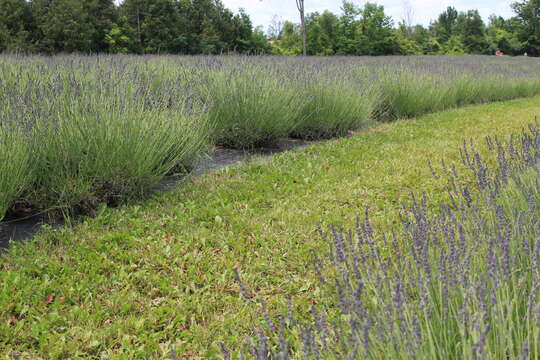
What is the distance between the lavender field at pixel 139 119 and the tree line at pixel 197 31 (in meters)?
3.37

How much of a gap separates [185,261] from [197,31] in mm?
23910

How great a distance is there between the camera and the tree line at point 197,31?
60.6 feet

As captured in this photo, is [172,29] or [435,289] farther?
[172,29]

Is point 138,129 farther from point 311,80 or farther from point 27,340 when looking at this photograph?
point 311,80

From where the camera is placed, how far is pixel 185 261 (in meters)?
2.90

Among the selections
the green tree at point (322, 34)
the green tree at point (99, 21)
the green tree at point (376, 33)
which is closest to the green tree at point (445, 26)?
the green tree at point (376, 33)

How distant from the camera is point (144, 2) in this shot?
72.0ft

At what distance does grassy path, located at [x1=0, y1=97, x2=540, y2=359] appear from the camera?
Answer: 222cm

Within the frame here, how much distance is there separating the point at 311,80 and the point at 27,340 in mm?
5453

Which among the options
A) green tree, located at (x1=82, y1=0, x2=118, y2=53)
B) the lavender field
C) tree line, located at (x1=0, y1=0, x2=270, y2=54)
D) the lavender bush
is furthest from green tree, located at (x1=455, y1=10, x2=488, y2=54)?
the lavender bush

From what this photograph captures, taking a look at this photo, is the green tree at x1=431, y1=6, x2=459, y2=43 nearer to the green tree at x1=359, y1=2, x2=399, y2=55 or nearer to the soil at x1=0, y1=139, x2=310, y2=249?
the green tree at x1=359, y1=2, x2=399, y2=55

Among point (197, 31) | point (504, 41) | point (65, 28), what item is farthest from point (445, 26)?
point (65, 28)

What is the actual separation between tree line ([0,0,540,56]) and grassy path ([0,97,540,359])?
5.96 meters

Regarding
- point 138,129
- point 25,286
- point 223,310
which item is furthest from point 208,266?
point 138,129
